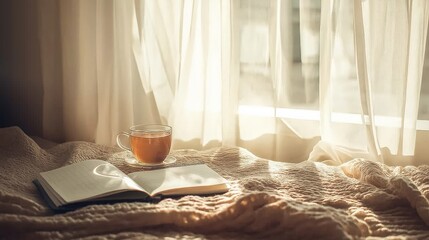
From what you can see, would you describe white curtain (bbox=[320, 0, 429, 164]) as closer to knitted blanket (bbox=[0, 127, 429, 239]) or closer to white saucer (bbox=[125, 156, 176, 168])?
knitted blanket (bbox=[0, 127, 429, 239])

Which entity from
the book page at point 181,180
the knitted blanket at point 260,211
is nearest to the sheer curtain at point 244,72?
the knitted blanket at point 260,211

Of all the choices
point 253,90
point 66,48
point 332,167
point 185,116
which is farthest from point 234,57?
point 66,48

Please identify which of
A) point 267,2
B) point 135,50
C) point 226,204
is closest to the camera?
point 226,204

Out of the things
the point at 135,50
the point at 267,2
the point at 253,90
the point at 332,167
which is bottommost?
the point at 332,167

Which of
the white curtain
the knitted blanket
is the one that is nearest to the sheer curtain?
the white curtain

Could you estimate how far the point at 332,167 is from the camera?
109cm

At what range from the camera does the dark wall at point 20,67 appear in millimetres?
1385

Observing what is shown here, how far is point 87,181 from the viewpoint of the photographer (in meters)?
0.89

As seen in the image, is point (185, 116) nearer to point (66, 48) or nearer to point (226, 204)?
point (66, 48)

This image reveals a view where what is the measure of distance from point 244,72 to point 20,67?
643mm

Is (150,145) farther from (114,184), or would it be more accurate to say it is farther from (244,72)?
(244,72)

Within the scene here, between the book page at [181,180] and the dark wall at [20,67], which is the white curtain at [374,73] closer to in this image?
the book page at [181,180]

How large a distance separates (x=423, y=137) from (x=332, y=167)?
0.25 meters

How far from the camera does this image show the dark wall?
1385mm
